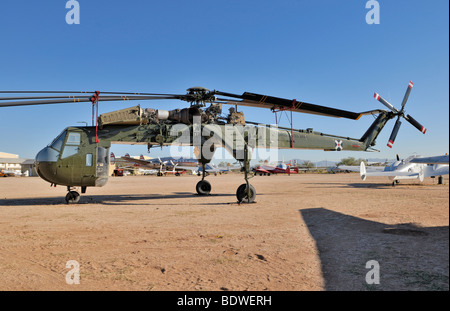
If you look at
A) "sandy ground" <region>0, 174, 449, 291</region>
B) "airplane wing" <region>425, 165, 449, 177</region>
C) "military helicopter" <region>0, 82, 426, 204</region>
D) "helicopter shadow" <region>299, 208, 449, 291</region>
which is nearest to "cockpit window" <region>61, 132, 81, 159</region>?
"military helicopter" <region>0, 82, 426, 204</region>

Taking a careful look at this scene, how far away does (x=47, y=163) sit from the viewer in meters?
13.0

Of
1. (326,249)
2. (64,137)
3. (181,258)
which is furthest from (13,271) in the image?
(64,137)

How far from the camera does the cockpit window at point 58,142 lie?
13.3 meters

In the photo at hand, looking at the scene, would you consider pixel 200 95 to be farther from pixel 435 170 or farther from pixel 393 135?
pixel 435 170

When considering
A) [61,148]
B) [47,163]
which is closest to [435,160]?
[61,148]

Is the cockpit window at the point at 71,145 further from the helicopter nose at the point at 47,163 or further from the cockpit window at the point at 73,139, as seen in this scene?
the helicopter nose at the point at 47,163

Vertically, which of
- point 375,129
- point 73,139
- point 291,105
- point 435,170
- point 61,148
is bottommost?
point 435,170

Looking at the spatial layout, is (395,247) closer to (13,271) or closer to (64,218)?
(13,271)

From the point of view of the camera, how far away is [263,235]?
7016 millimetres

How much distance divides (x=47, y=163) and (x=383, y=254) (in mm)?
13555

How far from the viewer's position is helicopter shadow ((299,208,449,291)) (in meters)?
3.74

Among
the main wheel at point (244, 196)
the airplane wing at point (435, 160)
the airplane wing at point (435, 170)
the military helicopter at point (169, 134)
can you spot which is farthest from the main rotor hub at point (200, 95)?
the airplane wing at point (435, 170)

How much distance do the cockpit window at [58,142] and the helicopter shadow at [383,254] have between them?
38.0ft

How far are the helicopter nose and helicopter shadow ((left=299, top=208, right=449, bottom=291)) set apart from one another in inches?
450
